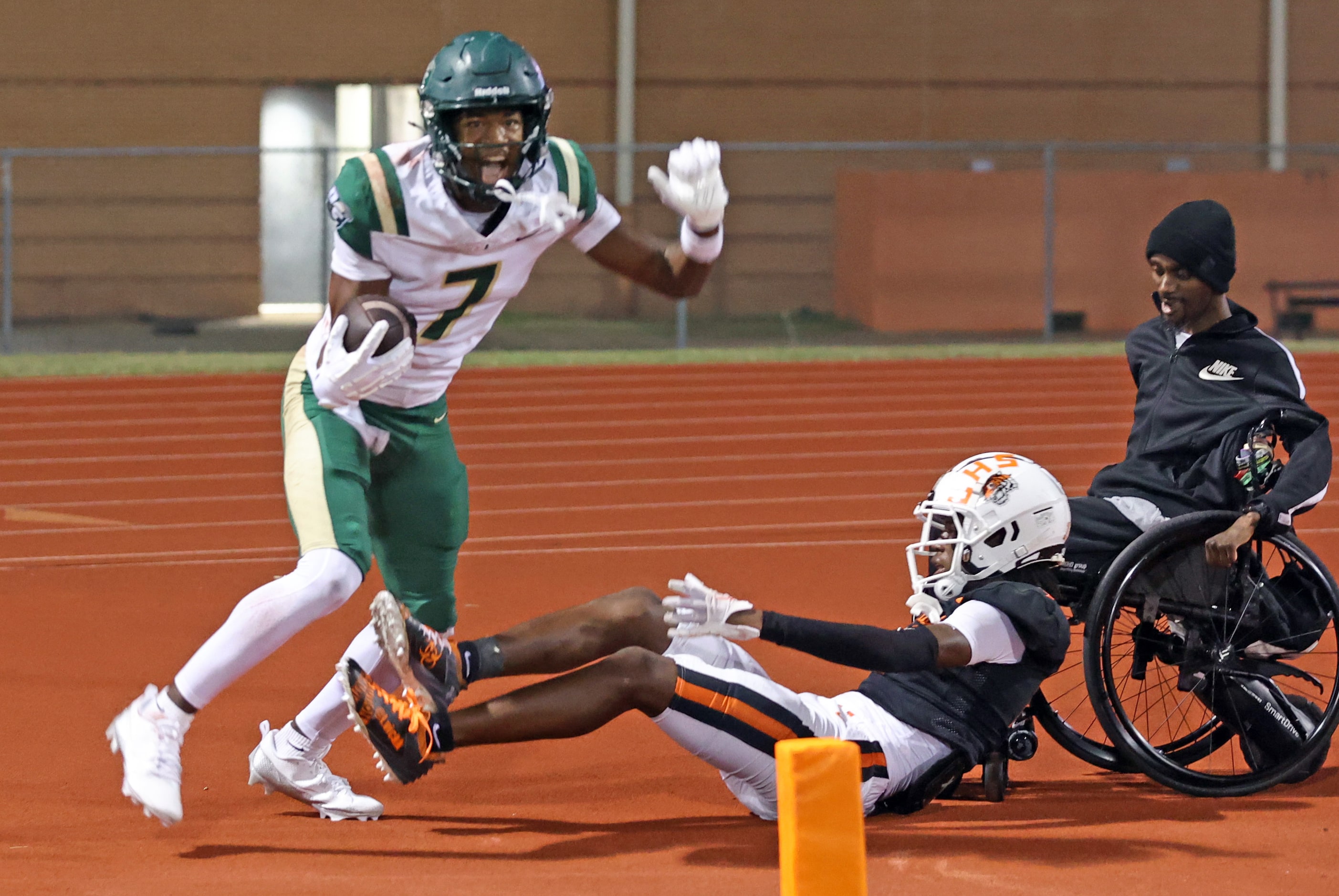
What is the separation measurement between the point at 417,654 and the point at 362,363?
0.73 metres

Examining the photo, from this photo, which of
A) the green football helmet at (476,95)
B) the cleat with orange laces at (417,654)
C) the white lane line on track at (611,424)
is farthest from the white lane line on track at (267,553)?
the cleat with orange laces at (417,654)

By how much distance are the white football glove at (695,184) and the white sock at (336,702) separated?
55.2 inches

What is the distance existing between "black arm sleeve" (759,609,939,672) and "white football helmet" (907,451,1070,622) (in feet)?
1.04

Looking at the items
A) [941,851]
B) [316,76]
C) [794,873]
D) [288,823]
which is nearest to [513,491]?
[288,823]

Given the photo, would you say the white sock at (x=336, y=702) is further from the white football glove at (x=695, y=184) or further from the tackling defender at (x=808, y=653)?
the white football glove at (x=695, y=184)

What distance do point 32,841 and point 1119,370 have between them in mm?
12135

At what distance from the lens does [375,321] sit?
4188 millimetres

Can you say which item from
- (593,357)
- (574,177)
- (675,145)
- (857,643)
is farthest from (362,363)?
(675,145)

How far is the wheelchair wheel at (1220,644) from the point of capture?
447 centimetres

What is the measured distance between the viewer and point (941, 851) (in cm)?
392

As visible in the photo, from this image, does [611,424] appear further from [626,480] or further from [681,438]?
[626,480]

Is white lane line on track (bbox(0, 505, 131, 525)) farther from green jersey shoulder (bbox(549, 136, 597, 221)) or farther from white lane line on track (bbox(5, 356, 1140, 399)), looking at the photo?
green jersey shoulder (bbox(549, 136, 597, 221))

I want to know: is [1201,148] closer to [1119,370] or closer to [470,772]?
[1119,370]

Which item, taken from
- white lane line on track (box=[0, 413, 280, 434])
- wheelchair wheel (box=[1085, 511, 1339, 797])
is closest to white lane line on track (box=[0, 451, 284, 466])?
white lane line on track (box=[0, 413, 280, 434])
